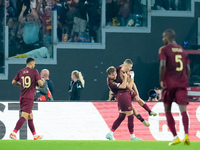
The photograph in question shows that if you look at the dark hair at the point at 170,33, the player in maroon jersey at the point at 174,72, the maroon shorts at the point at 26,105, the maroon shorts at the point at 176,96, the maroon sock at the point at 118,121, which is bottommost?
the maroon sock at the point at 118,121

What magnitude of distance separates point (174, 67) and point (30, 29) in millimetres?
9579

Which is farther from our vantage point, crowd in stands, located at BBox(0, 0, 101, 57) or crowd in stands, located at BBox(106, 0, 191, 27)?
crowd in stands, located at BBox(106, 0, 191, 27)

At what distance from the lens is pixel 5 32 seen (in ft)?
61.3

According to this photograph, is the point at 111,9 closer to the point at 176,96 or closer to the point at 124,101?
the point at 124,101

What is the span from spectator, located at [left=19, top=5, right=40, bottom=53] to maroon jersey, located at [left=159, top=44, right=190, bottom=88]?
30.4ft

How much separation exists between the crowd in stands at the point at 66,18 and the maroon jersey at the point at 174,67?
9.27m

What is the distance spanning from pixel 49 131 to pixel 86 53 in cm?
599

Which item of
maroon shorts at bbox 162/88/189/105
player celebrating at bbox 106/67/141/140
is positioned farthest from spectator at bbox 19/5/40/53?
maroon shorts at bbox 162/88/189/105

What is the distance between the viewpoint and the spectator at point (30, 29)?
1886cm

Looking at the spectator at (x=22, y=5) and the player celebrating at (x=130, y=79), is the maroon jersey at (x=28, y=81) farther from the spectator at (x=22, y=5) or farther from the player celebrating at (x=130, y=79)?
the spectator at (x=22, y=5)

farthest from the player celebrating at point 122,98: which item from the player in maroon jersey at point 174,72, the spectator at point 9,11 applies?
the spectator at point 9,11

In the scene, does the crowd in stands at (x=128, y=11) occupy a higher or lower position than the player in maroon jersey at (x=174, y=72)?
higher

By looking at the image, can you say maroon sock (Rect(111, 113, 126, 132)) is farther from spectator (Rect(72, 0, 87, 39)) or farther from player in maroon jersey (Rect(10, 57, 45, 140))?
spectator (Rect(72, 0, 87, 39))

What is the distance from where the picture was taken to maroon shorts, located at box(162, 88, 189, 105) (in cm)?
1015
